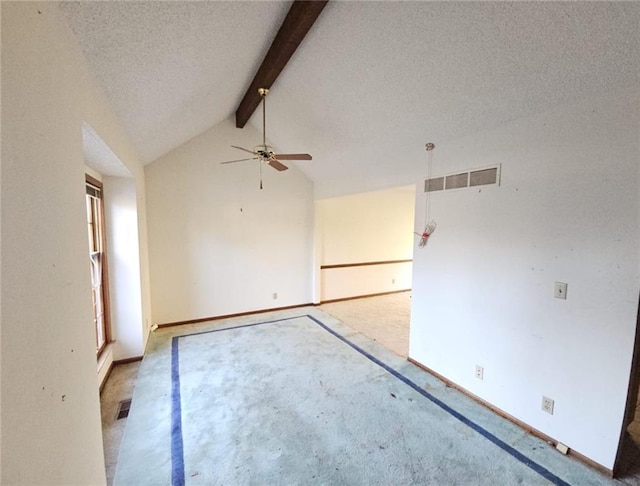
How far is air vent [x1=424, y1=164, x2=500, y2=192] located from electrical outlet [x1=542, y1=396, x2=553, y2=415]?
166 centimetres

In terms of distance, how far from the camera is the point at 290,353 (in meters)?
3.38

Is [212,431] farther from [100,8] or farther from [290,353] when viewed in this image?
[100,8]

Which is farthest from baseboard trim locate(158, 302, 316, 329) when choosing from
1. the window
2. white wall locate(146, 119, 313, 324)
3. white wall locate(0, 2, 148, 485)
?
white wall locate(0, 2, 148, 485)

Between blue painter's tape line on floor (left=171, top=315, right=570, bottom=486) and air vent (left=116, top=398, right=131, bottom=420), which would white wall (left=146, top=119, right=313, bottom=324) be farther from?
air vent (left=116, top=398, right=131, bottom=420)

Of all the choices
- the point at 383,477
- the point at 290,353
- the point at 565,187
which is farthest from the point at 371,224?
the point at 383,477

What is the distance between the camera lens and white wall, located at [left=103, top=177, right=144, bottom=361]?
10.1 ft

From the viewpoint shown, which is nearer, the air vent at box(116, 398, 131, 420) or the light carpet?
the light carpet

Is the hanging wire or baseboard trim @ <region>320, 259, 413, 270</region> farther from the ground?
the hanging wire

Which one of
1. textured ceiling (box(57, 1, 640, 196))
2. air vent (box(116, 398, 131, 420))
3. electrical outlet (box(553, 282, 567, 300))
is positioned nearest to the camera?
textured ceiling (box(57, 1, 640, 196))

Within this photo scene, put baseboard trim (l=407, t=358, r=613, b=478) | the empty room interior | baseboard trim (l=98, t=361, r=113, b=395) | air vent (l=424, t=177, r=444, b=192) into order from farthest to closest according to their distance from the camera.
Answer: air vent (l=424, t=177, r=444, b=192), baseboard trim (l=98, t=361, r=113, b=395), baseboard trim (l=407, t=358, r=613, b=478), the empty room interior

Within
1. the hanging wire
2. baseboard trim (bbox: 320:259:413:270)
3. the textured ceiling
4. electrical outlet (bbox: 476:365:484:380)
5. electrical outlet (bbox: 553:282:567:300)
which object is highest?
the textured ceiling

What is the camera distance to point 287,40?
223 centimetres

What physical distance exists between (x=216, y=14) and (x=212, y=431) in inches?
109

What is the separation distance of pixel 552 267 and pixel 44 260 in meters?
2.80
